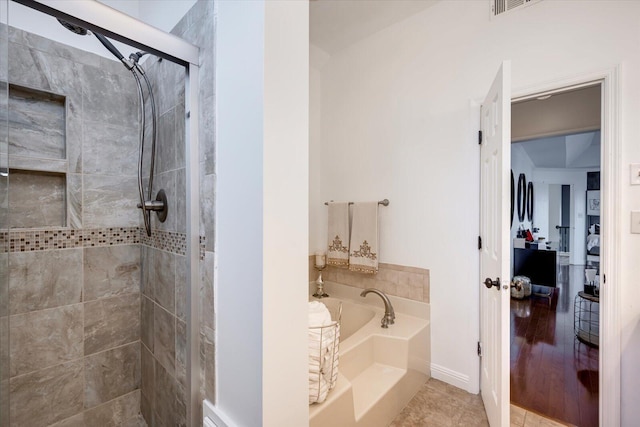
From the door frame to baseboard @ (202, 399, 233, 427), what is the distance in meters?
1.80

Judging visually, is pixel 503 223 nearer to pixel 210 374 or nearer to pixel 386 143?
pixel 386 143

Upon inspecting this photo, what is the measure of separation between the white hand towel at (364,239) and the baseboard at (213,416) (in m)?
1.54

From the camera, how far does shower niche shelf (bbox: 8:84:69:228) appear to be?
1.32m

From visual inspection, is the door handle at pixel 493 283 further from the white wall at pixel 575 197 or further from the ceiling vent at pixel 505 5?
the white wall at pixel 575 197

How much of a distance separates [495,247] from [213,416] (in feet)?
4.83

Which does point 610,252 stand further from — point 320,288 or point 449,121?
point 320,288

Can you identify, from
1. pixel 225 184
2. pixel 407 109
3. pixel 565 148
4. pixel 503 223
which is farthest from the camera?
pixel 565 148

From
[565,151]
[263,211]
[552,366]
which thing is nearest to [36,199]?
[263,211]

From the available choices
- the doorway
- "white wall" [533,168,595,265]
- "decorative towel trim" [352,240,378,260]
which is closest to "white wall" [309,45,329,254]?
"decorative towel trim" [352,240,378,260]

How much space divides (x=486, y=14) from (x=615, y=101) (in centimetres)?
92

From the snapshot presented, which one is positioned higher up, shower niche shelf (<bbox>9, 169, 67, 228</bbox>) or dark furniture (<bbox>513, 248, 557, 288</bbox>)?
shower niche shelf (<bbox>9, 169, 67, 228</bbox>)

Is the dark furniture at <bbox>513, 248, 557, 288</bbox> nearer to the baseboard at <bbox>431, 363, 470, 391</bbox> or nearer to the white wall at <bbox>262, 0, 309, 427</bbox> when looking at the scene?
the baseboard at <bbox>431, 363, 470, 391</bbox>

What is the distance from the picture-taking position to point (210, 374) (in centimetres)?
94

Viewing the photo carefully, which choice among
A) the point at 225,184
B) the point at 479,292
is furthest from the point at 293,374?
the point at 479,292
